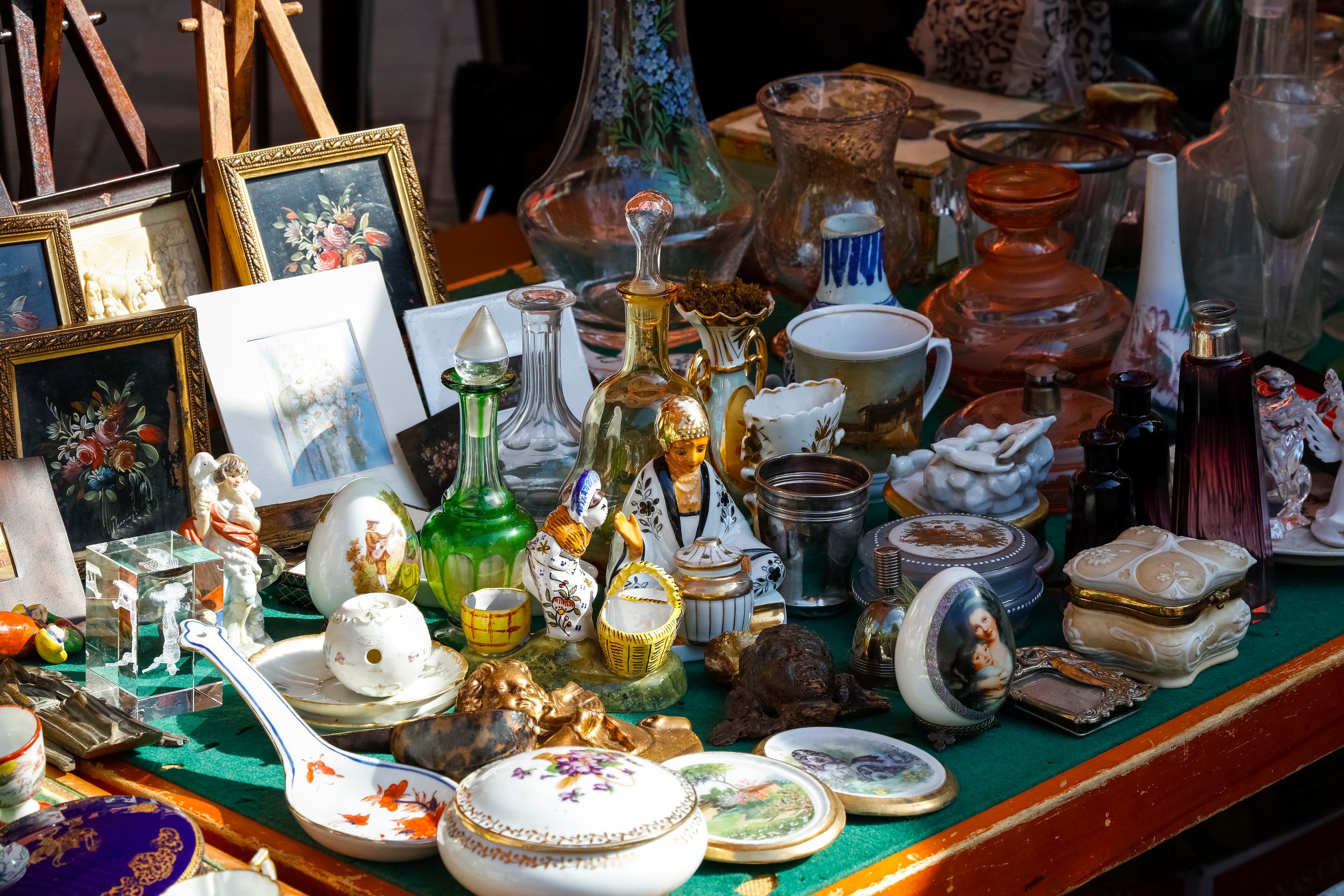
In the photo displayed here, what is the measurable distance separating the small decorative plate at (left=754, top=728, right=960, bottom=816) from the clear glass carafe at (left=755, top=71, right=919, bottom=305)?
0.72m

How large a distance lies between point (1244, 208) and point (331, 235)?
3.32 ft

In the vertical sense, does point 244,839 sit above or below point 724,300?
below

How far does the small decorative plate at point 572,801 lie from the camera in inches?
33.4

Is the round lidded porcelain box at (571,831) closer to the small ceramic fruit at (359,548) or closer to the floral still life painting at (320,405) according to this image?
the small ceramic fruit at (359,548)

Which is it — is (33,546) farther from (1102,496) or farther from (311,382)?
(1102,496)

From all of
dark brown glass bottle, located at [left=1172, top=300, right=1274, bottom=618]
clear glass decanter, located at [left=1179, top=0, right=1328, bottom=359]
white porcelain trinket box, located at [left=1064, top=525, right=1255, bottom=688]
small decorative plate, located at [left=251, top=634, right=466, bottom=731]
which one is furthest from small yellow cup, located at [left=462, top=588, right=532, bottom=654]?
clear glass decanter, located at [left=1179, top=0, right=1328, bottom=359]

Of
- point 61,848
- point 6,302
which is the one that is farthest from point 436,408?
point 61,848

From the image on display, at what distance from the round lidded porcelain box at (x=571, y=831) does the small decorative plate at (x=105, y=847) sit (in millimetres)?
156

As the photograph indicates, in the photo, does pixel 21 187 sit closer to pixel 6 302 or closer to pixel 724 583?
pixel 6 302

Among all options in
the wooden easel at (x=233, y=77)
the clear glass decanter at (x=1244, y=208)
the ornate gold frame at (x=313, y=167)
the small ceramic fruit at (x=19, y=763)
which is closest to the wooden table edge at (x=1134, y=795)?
the small ceramic fruit at (x=19, y=763)

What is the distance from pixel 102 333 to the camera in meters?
1.27

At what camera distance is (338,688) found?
3.67ft

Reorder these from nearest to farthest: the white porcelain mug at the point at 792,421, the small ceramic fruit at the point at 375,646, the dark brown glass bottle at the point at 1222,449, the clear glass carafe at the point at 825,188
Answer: the small ceramic fruit at the point at 375,646
the dark brown glass bottle at the point at 1222,449
the white porcelain mug at the point at 792,421
the clear glass carafe at the point at 825,188

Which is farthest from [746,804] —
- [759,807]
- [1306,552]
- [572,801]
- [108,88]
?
[108,88]
